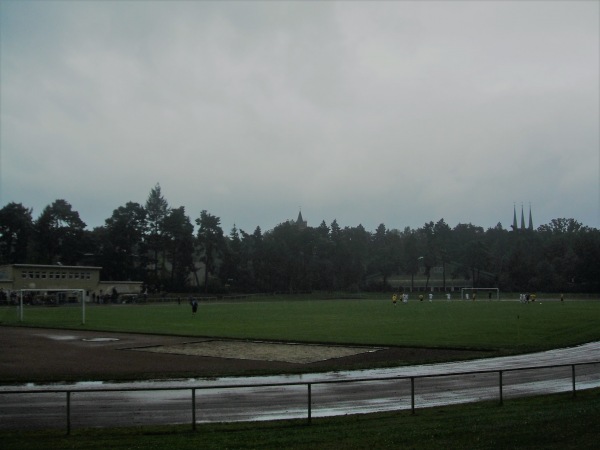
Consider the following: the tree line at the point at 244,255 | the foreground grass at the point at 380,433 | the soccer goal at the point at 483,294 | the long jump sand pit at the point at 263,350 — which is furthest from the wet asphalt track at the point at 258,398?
the tree line at the point at 244,255

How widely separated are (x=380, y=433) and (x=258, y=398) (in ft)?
19.3

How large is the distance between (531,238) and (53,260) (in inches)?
5589

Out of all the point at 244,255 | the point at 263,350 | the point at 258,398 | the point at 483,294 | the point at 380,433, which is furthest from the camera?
the point at 244,255

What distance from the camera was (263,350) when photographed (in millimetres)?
31281

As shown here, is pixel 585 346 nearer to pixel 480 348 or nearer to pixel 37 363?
pixel 480 348

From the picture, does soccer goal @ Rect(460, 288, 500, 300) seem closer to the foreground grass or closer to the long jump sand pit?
the long jump sand pit

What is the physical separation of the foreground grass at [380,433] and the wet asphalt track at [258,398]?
0.93 metres

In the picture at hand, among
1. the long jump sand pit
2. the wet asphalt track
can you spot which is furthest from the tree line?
the wet asphalt track

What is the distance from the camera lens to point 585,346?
31.8 metres

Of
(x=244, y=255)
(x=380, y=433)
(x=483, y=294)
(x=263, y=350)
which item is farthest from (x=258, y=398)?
(x=244, y=255)

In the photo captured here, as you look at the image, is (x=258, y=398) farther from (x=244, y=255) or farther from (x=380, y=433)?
(x=244, y=255)

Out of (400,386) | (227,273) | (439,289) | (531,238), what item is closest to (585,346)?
(400,386)

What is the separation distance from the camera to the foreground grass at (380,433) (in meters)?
11.2

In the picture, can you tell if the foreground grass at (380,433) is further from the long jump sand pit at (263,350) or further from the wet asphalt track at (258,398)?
the long jump sand pit at (263,350)
